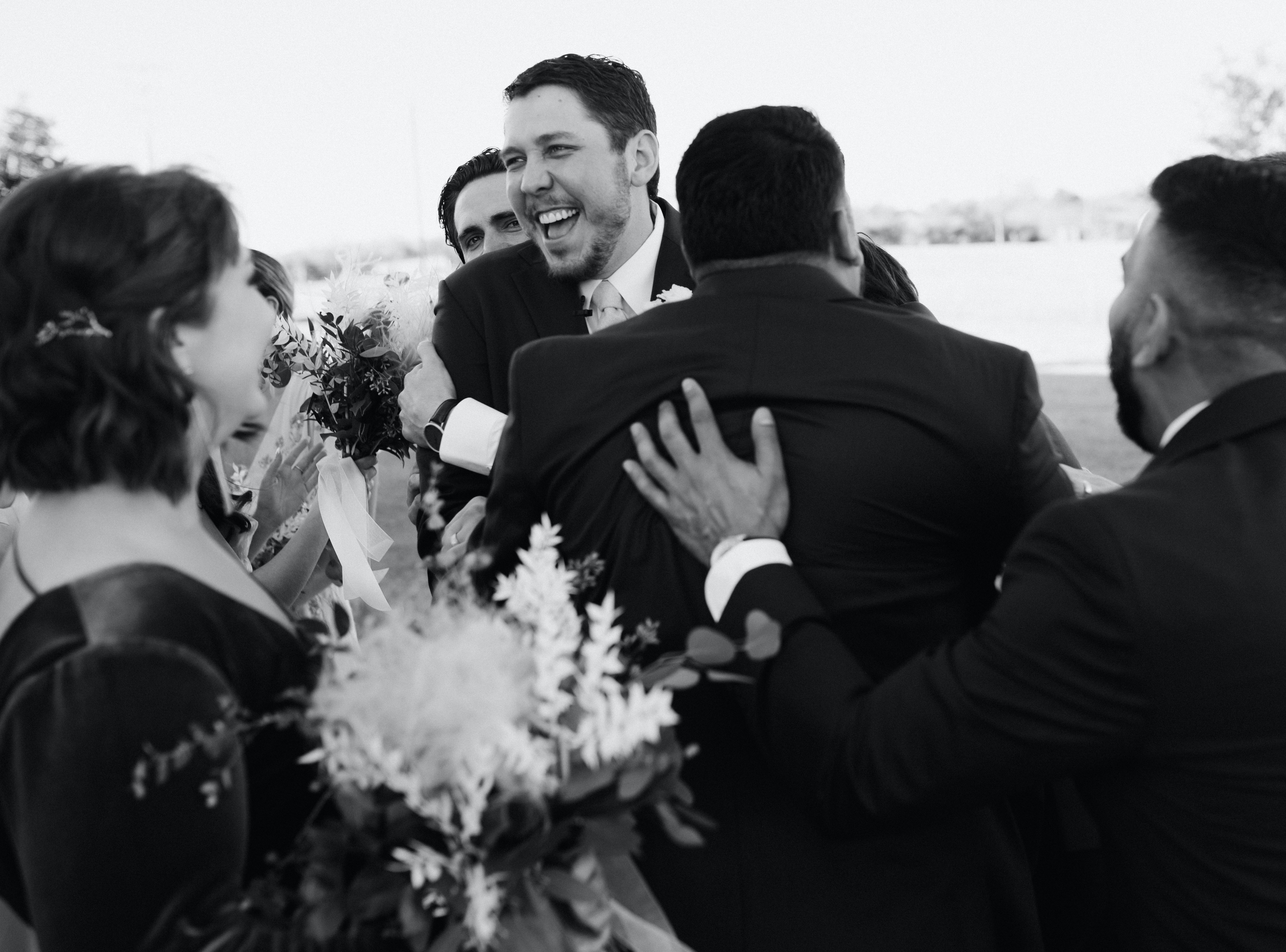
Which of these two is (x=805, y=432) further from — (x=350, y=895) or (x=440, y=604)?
(x=350, y=895)

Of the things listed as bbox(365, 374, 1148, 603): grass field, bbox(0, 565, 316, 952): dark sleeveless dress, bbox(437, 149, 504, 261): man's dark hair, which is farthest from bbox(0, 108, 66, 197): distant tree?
bbox(0, 565, 316, 952): dark sleeveless dress

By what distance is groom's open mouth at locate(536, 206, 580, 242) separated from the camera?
362 cm

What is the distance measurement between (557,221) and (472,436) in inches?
32.5

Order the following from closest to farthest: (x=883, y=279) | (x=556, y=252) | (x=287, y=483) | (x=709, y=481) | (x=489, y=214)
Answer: (x=709, y=481) → (x=556, y=252) → (x=883, y=279) → (x=287, y=483) → (x=489, y=214)

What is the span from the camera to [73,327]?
1.66m

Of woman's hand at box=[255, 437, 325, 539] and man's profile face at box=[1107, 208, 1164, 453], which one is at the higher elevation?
man's profile face at box=[1107, 208, 1164, 453]

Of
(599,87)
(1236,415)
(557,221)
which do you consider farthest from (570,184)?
(1236,415)

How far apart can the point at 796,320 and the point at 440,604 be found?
0.90 metres

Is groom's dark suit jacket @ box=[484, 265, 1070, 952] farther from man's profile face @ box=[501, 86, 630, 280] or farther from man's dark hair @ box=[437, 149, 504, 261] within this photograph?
man's dark hair @ box=[437, 149, 504, 261]

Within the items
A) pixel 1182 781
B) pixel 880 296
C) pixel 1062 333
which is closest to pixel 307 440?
pixel 880 296

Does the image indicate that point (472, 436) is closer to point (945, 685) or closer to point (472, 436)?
point (472, 436)

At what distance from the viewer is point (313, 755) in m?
1.48

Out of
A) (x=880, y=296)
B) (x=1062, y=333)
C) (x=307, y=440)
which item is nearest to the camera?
(x=880, y=296)

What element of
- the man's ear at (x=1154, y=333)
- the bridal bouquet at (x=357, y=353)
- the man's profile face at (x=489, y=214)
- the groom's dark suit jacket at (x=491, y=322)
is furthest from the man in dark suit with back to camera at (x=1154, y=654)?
the man's profile face at (x=489, y=214)
